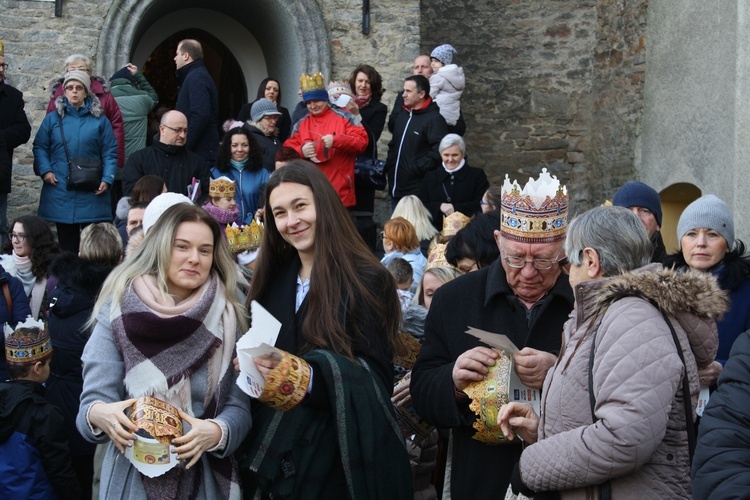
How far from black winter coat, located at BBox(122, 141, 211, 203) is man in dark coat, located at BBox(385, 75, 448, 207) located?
2189 millimetres

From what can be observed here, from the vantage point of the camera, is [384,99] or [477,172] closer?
[477,172]

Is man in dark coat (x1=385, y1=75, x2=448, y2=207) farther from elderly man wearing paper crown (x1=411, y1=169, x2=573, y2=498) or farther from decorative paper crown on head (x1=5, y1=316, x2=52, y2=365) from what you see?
elderly man wearing paper crown (x1=411, y1=169, x2=573, y2=498)

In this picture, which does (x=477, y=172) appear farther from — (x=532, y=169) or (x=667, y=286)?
(x=667, y=286)

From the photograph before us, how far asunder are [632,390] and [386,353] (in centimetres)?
108

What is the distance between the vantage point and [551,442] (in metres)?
2.86

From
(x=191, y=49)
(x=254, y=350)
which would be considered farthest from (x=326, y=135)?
(x=254, y=350)

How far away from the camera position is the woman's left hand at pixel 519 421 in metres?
3.19

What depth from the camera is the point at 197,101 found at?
9219mm

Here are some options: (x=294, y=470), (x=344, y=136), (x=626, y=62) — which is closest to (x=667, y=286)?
(x=294, y=470)

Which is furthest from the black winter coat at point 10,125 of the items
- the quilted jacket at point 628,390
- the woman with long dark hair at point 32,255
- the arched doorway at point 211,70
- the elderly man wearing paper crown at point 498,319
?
the quilted jacket at point 628,390

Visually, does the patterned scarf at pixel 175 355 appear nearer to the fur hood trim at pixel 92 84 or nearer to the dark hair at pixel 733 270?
the dark hair at pixel 733 270

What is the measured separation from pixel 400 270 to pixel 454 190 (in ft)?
10.1

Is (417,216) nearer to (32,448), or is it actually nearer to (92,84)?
(92,84)

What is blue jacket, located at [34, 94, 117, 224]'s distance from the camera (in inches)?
340
